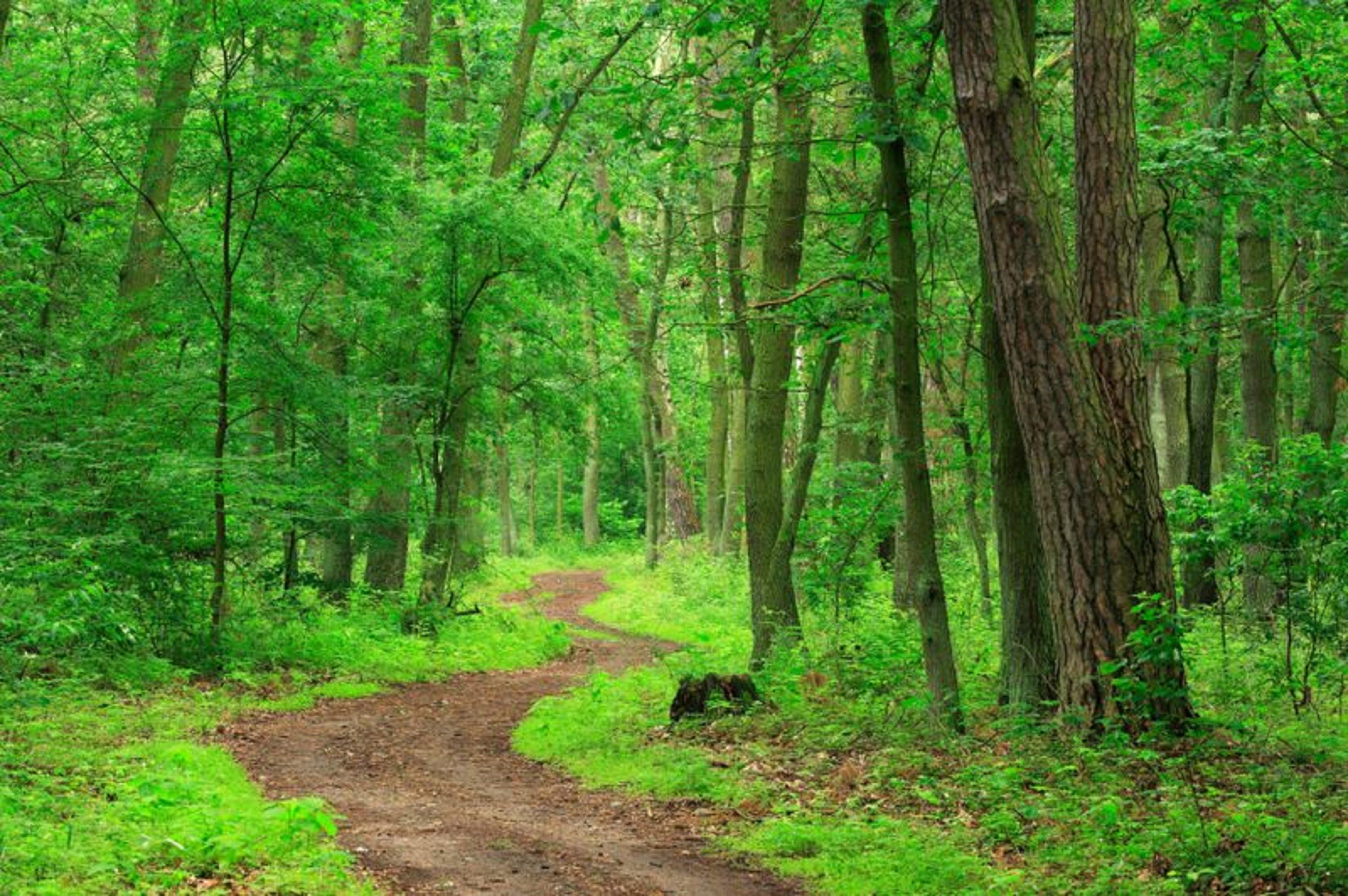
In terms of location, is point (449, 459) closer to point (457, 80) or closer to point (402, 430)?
point (402, 430)

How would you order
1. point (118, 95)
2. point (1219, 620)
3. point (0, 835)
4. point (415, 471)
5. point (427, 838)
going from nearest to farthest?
point (0, 835) → point (427, 838) → point (1219, 620) → point (118, 95) → point (415, 471)

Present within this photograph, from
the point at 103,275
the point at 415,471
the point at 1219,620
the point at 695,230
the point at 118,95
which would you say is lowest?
the point at 1219,620

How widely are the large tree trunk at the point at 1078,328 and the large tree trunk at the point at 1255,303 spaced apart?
184 inches

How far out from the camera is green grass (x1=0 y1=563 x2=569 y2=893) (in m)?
5.57

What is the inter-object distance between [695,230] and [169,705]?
11.8m

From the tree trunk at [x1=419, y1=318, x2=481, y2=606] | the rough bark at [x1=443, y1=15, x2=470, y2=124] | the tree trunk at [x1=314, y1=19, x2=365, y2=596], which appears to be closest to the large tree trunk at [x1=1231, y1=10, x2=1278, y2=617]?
the tree trunk at [x1=314, y1=19, x2=365, y2=596]

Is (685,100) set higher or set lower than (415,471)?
higher

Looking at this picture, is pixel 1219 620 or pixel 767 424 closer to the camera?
pixel 1219 620

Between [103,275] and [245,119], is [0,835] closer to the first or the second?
[245,119]

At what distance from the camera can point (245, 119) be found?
1284cm

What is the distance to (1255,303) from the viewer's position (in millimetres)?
12797

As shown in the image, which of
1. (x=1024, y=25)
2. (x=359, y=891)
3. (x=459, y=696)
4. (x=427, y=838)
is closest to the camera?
(x=359, y=891)

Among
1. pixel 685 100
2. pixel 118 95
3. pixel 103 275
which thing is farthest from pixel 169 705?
pixel 118 95

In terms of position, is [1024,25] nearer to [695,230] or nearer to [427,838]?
[427,838]
